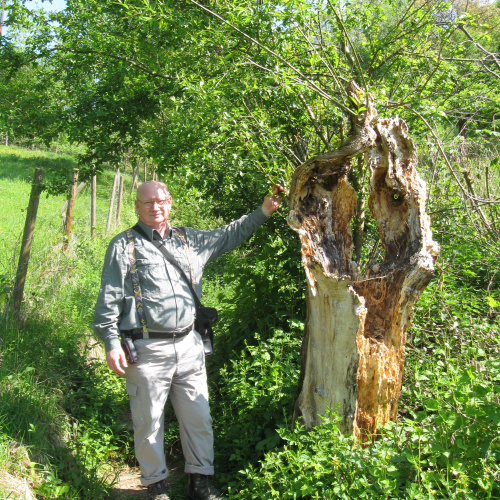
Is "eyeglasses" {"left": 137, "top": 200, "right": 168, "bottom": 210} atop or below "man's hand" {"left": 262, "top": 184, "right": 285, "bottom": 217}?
below

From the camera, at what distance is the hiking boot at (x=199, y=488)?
3691 mm

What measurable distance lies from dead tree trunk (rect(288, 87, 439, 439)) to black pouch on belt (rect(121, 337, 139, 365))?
120 centimetres

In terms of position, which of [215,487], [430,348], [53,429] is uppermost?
[430,348]

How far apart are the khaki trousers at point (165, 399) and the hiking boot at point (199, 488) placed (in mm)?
49

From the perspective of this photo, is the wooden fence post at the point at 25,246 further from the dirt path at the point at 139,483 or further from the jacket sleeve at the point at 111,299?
the jacket sleeve at the point at 111,299

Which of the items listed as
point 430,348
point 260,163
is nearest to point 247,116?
point 260,163

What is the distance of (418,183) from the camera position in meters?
3.74

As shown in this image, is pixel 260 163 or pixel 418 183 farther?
pixel 260 163

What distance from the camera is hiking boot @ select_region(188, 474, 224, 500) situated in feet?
12.1

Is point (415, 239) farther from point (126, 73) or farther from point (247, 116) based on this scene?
point (126, 73)

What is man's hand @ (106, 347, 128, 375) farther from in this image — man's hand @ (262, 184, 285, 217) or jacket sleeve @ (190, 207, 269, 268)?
man's hand @ (262, 184, 285, 217)

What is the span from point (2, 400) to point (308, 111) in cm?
353

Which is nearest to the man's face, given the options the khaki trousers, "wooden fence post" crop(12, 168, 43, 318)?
the khaki trousers

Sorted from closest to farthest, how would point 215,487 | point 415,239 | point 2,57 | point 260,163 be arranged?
point 415,239, point 215,487, point 260,163, point 2,57
